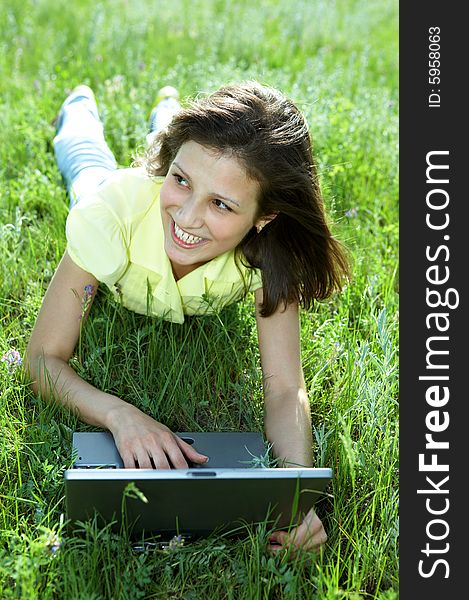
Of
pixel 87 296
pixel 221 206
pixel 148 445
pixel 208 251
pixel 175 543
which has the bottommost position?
pixel 175 543

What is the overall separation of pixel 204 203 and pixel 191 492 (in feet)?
3.31

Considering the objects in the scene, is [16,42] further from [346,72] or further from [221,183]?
[221,183]

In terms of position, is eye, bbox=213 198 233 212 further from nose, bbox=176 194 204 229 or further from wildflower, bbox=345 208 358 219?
wildflower, bbox=345 208 358 219

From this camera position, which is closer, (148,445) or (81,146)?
(148,445)

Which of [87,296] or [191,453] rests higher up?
[87,296]

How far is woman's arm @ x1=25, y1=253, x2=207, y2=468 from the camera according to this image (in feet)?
8.69

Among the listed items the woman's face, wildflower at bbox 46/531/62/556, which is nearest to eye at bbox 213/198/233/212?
the woman's face

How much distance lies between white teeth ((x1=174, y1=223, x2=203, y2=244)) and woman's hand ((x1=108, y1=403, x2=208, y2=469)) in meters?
0.62

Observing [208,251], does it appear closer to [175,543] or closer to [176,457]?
[176,457]

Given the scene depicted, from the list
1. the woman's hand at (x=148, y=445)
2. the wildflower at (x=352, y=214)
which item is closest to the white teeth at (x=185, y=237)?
the woman's hand at (x=148, y=445)

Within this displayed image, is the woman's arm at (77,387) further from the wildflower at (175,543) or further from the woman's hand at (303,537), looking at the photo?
the woman's hand at (303,537)

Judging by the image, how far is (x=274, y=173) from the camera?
295 cm

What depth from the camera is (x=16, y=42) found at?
5605mm

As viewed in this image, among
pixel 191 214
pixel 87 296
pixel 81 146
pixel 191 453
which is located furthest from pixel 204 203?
pixel 81 146
